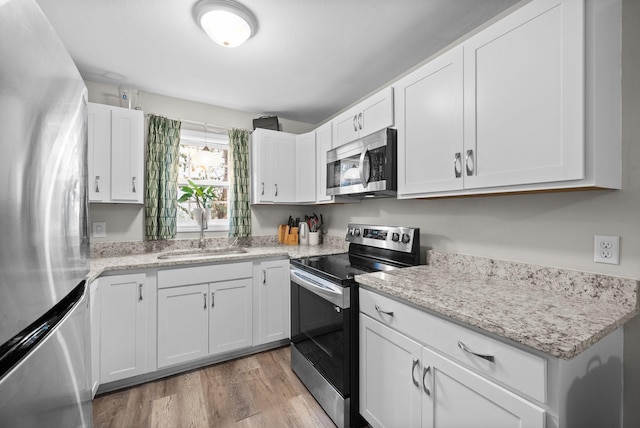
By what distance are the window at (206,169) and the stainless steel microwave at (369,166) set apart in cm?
140

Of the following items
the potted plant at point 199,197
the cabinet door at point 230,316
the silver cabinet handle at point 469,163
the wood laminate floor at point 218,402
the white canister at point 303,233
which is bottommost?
the wood laminate floor at point 218,402

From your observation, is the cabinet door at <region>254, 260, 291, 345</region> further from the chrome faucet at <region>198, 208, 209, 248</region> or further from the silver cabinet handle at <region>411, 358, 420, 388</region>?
the silver cabinet handle at <region>411, 358, 420, 388</region>

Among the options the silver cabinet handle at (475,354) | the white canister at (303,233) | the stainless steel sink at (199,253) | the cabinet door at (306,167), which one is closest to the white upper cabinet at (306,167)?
the cabinet door at (306,167)

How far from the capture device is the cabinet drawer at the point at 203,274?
2.12 metres

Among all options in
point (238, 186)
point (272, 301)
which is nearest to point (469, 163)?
point (272, 301)

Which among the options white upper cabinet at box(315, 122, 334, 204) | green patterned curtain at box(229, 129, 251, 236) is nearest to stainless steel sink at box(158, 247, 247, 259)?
green patterned curtain at box(229, 129, 251, 236)

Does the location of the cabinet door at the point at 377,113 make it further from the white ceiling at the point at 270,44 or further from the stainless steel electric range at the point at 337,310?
the stainless steel electric range at the point at 337,310

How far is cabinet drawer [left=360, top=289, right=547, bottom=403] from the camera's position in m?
0.85

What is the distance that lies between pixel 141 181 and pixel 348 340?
213 centimetres

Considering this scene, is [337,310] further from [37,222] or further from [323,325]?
[37,222]

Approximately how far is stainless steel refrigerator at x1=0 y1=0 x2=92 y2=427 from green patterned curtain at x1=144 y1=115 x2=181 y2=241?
1.87m

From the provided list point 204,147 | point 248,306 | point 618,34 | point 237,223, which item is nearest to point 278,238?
point 237,223

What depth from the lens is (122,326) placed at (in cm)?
197

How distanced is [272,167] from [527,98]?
225 cm
